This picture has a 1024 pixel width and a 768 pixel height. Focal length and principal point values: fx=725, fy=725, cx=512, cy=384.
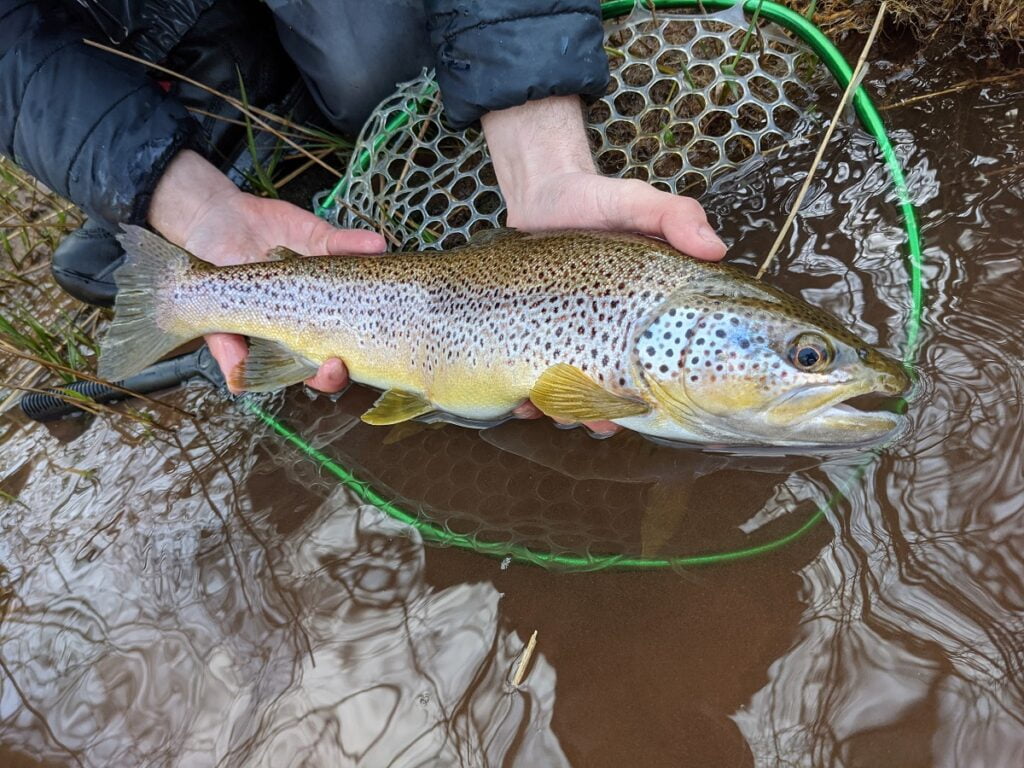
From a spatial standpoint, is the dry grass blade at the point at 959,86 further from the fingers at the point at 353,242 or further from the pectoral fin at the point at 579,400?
the fingers at the point at 353,242

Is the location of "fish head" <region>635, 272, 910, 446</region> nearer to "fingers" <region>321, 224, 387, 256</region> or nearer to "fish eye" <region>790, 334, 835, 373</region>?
"fish eye" <region>790, 334, 835, 373</region>

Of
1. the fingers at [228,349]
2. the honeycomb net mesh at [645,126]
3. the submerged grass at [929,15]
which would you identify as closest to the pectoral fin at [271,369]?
the fingers at [228,349]

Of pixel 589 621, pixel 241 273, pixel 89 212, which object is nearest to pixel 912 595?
pixel 589 621

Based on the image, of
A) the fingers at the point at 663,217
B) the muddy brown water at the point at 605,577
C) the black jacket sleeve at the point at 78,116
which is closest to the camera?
the muddy brown water at the point at 605,577

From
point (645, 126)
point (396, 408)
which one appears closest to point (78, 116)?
point (396, 408)

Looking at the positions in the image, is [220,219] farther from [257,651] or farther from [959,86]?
[959,86]

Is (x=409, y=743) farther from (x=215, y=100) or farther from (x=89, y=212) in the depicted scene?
(x=215, y=100)
